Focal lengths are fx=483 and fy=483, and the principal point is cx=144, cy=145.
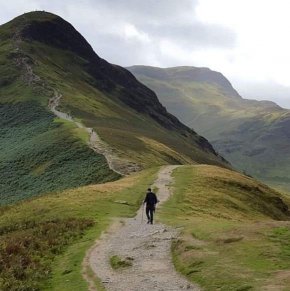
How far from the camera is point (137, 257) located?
3034cm

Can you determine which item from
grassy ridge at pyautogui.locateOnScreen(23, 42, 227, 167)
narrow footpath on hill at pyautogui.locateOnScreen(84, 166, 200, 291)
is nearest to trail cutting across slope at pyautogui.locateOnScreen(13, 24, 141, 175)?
grassy ridge at pyautogui.locateOnScreen(23, 42, 227, 167)

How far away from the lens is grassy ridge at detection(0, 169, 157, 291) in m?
27.8

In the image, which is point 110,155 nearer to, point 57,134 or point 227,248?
point 57,134

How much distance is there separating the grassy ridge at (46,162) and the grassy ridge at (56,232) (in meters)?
19.6

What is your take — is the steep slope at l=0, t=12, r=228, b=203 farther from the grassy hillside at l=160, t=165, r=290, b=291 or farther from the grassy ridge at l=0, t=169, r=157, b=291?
the grassy hillside at l=160, t=165, r=290, b=291

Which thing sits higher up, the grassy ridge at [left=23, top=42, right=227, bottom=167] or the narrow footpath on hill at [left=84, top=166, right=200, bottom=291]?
the grassy ridge at [left=23, top=42, right=227, bottom=167]

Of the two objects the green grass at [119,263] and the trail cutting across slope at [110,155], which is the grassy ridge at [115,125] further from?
the green grass at [119,263]

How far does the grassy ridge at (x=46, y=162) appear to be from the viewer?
81431mm

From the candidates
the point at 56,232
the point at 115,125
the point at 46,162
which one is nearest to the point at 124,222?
the point at 56,232

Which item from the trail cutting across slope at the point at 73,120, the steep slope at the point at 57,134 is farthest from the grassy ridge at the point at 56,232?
→ the steep slope at the point at 57,134

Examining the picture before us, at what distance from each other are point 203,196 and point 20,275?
3464 centimetres

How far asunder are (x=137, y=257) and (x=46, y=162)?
220 ft

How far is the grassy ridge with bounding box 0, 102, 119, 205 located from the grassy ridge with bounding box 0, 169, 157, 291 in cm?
1959

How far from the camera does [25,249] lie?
110ft
